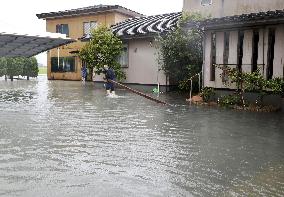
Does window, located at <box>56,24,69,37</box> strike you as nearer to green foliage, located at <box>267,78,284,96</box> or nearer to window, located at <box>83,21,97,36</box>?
window, located at <box>83,21,97,36</box>

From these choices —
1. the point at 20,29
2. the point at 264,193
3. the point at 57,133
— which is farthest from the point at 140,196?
the point at 20,29

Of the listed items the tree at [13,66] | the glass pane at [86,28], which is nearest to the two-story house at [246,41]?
the glass pane at [86,28]

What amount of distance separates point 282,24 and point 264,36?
2.76 ft

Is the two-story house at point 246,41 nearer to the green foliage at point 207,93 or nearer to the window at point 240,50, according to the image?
the window at point 240,50

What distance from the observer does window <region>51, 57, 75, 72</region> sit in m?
36.3

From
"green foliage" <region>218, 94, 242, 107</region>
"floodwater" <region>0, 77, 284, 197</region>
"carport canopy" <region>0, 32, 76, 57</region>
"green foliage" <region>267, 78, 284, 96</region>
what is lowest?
"floodwater" <region>0, 77, 284, 197</region>

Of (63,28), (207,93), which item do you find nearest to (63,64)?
(63,28)

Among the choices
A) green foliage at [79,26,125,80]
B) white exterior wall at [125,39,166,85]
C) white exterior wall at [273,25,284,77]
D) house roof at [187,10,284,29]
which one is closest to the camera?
house roof at [187,10,284,29]

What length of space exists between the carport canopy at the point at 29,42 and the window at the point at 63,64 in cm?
871

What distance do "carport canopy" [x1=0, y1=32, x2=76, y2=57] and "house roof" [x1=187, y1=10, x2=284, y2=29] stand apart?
9878 millimetres

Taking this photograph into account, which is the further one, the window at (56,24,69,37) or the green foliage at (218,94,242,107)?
the window at (56,24,69,37)

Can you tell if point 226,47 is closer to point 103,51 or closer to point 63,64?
point 103,51

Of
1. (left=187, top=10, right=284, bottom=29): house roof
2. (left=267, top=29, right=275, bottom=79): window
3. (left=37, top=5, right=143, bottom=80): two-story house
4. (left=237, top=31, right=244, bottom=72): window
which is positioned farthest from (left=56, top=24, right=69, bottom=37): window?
(left=267, top=29, right=275, bottom=79): window

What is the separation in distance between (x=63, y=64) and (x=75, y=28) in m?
4.13
